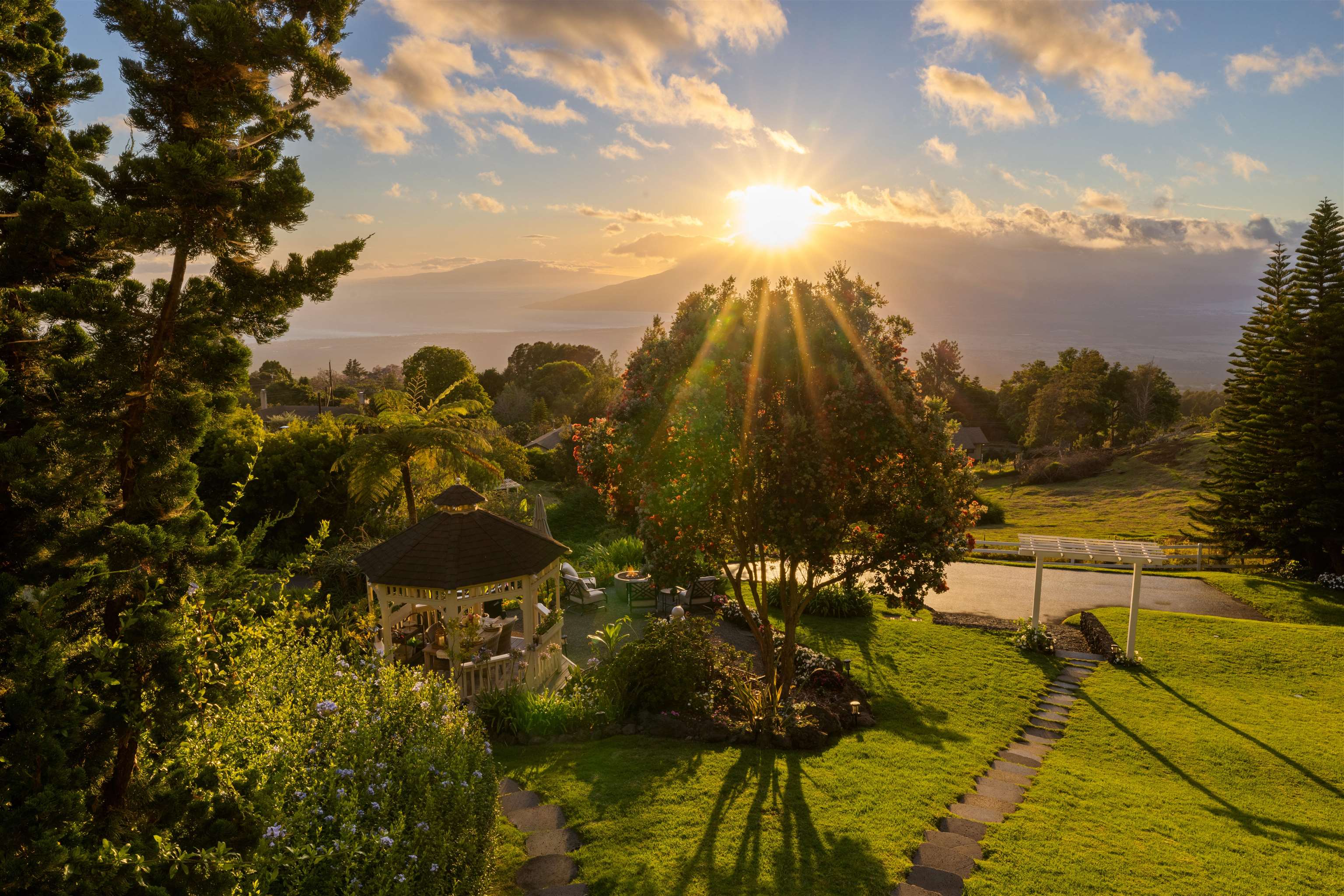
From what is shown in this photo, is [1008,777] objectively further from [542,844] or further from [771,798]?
[542,844]

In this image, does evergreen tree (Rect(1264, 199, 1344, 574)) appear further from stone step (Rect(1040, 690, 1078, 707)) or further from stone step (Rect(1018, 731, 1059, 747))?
stone step (Rect(1018, 731, 1059, 747))

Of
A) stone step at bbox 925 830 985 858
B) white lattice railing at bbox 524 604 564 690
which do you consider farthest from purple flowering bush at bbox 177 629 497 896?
stone step at bbox 925 830 985 858

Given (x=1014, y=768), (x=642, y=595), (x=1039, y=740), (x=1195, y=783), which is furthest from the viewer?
(x=642, y=595)

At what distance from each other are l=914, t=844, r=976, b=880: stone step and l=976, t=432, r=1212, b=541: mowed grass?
936 inches

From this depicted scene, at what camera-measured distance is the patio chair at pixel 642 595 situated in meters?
18.3

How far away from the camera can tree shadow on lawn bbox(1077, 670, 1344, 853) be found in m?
8.04

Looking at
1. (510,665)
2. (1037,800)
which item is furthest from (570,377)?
(1037,800)

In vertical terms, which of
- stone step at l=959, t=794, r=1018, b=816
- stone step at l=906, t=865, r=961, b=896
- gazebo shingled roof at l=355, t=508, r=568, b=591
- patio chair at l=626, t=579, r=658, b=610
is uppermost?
gazebo shingled roof at l=355, t=508, r=568, b=591

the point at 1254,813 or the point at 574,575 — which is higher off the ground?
the point at 574,575

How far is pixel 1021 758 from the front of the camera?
10094 millimetres

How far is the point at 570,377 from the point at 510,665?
183ft

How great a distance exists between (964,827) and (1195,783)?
449 cm

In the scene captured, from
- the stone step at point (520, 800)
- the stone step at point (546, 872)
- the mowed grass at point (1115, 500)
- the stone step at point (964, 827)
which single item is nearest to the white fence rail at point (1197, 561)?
the mowed grass at point (1115, 500)

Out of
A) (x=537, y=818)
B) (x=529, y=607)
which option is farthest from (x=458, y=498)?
(x=537, y=818)
